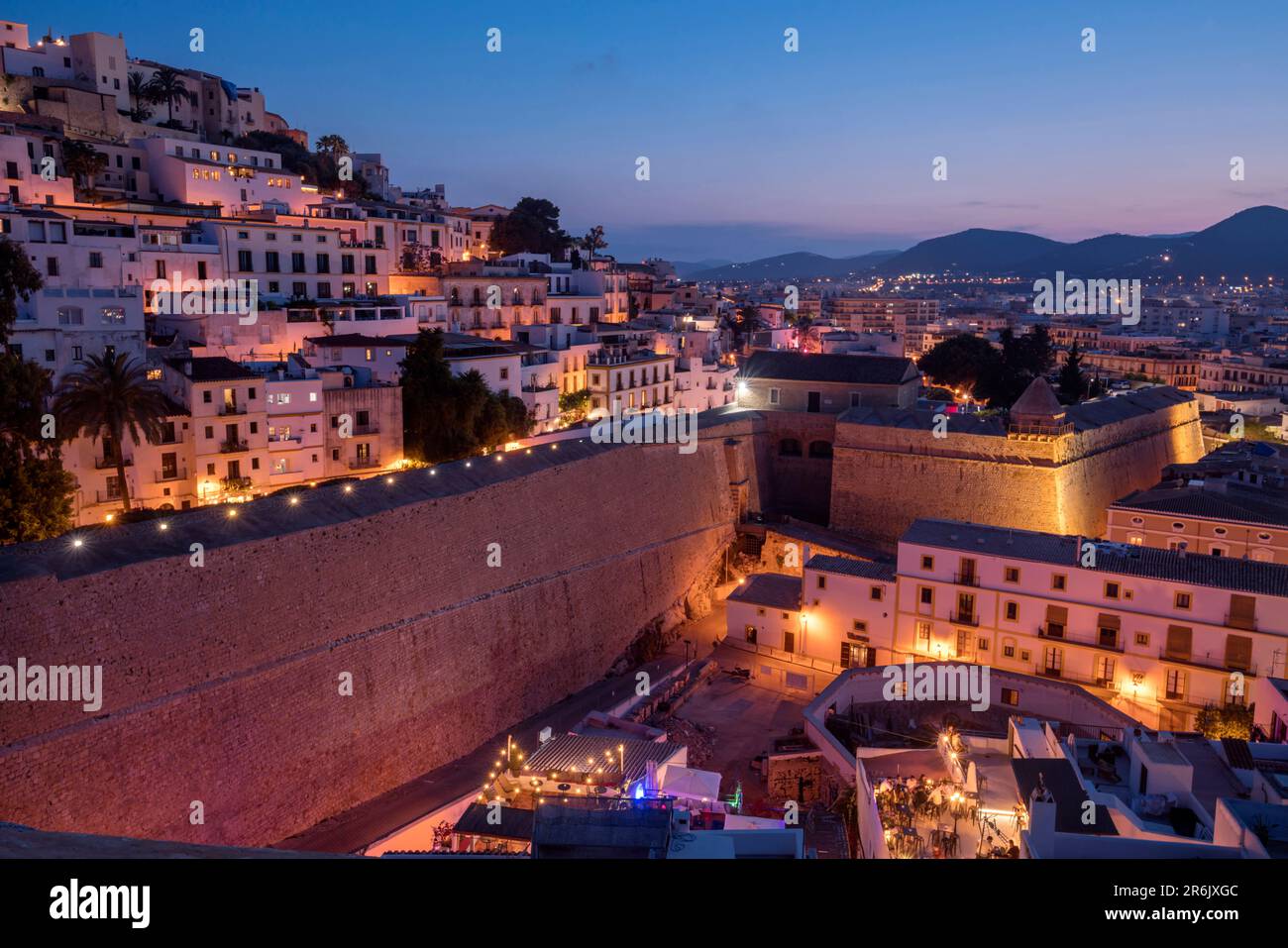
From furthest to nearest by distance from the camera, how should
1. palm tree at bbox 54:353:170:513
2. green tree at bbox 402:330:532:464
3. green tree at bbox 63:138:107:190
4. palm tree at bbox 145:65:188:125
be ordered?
palm tree at bbox 145:65:188:125
green tree at bbox 63:138:107:190
green tree at bbox 402:330:532:464
palm tree at bbox 54:353:170:513

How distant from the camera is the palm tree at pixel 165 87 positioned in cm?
3891

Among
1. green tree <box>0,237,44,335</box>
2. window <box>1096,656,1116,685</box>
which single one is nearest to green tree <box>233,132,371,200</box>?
green tree <box>0,237,44,335</box>

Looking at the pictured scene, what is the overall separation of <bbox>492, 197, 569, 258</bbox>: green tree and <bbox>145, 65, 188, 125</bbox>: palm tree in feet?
48.5

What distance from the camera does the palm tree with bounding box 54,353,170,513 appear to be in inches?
685

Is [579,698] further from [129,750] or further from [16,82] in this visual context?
[16,82]

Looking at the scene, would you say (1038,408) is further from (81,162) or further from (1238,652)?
(81,162)

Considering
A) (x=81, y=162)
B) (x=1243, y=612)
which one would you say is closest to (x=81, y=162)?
(x=81, y=162)

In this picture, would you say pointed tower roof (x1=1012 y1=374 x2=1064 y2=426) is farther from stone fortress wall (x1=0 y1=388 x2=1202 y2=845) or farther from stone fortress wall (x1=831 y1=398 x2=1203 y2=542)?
stone fortress wall (x1=0 y1=388 x2=1202 y2=845)

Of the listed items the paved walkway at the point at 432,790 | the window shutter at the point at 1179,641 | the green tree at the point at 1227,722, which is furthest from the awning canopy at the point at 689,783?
the window shutter at the point at 1179,641

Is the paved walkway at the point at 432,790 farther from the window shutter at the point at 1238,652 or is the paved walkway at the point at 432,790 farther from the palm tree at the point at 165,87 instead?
the palm tree at the point at 165,87

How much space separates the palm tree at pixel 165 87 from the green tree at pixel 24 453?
26.4 m

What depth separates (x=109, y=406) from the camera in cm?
1759

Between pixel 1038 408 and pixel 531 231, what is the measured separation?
2923 cm

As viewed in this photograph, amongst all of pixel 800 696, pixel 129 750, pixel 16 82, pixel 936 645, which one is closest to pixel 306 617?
pixel 129 750
